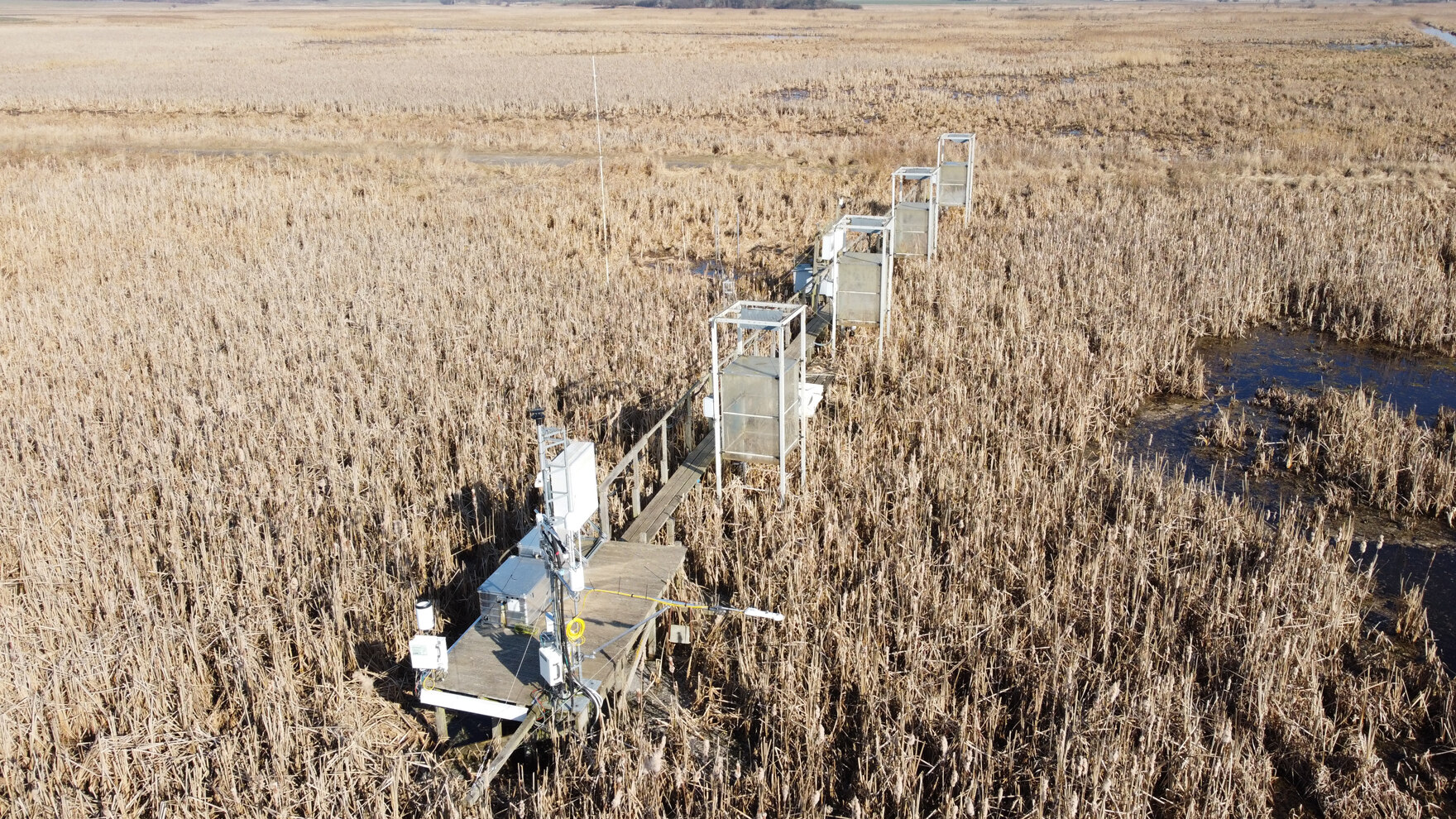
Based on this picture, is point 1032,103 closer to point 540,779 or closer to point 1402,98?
point 1402,98

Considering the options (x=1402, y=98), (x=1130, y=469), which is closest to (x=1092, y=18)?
(x=1402, y=98)

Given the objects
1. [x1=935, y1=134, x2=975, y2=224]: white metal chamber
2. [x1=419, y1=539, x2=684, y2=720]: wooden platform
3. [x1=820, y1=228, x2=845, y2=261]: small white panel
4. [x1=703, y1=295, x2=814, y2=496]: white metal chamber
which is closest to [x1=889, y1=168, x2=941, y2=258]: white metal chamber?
[x1=935, y1=134, x2=975, y2=224]: white metal chamber

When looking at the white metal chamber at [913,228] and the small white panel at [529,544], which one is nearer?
the small white panel at [529,544]

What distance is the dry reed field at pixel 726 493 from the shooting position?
594 cm

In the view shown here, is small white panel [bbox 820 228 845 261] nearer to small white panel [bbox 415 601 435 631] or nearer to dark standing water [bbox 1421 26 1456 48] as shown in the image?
small white panel [bbox 415 601 435 631]

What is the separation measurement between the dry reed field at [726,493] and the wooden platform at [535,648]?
39cm

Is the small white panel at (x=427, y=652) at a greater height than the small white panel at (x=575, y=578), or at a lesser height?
lesser

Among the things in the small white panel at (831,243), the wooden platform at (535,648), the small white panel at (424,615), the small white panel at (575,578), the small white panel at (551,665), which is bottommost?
the wooden platform at (535,648)

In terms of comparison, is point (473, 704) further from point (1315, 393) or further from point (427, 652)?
point (1315, 393)

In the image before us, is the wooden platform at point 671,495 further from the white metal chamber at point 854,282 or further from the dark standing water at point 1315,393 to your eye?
the dark standing water at point 1315,393

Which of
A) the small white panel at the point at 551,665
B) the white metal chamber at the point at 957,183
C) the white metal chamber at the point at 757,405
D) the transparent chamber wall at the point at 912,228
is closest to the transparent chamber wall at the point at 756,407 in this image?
the white metal chamber at the point at 757,405

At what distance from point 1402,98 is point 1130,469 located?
37.3 metres

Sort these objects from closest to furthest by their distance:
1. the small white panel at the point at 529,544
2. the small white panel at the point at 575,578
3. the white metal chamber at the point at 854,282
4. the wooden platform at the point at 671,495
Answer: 1. the small white panel at the point at 575,578
2. the small white panel at the point at 529,544
3. the wooden platform at the point at 671,495
4. the white metal chamber at the point at 854,282

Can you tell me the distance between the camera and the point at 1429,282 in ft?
50.5
